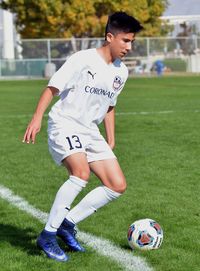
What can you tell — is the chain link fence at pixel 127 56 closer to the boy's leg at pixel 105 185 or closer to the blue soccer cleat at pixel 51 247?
the boy's leg at pixel 105 185

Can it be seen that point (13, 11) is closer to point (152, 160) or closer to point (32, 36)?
point (32, 36)

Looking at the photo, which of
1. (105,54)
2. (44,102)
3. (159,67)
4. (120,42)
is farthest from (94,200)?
(159,67)

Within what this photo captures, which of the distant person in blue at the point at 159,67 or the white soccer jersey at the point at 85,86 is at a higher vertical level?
the white soccer jersey at the point at 85,86

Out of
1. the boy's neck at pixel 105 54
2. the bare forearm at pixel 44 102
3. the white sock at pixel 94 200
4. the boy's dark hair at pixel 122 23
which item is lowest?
the white sock at pixel 94 200

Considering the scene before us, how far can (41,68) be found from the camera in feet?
159

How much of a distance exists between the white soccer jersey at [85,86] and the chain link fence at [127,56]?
41.6m

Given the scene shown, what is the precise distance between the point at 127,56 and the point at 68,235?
43664 mm

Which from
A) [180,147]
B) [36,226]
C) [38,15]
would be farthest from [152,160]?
[38,15]

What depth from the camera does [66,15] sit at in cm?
5322

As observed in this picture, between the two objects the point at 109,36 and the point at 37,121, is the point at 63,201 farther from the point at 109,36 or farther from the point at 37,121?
the point at 109,36

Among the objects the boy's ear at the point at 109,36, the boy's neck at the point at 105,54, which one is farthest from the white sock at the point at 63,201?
the boy's ear at the point at 109,36

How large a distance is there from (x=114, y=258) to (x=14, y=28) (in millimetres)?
58801

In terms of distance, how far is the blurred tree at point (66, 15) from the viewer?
53031mm

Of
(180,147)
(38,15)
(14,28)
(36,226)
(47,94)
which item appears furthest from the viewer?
(14,28)
